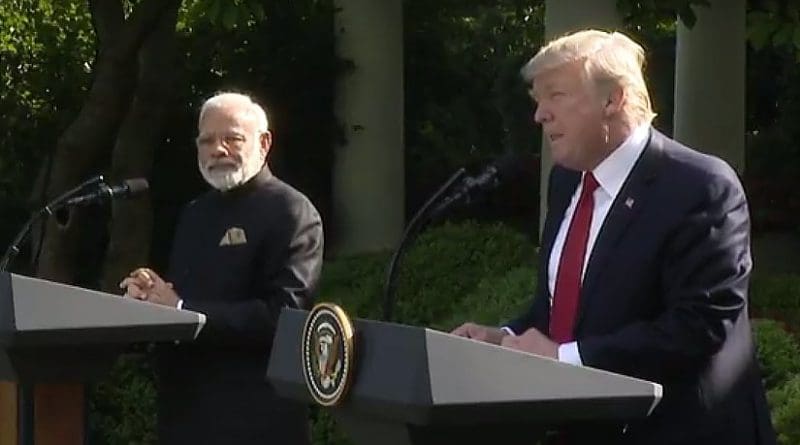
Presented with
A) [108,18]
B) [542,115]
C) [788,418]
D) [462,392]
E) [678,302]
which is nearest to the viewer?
[462,392]

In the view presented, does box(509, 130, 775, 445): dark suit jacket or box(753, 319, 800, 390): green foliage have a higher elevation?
box(509, 130, 775, 445): dark suit jacket

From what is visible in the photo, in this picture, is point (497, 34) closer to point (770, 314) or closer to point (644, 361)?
point (770, 314)

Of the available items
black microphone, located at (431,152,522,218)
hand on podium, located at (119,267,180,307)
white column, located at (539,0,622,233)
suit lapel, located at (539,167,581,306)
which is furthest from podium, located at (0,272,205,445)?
white column, located at (539,0,622,233)

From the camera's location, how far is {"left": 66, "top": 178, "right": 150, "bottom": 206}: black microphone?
4641 mm

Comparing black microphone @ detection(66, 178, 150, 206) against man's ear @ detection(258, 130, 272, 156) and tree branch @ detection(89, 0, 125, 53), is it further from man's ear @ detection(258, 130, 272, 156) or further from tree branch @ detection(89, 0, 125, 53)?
tree branch @ detection(89, 0, 125, 53)

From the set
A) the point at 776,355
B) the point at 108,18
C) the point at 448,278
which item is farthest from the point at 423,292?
the point at 776,355

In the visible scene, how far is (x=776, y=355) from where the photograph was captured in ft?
20.6

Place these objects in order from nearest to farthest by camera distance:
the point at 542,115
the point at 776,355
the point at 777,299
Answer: the point at 542,115, the point at 776,355, the point at 777,299

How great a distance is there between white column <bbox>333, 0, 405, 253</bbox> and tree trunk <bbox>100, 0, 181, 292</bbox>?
229 centimetres

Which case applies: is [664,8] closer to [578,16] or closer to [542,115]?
[578,16]

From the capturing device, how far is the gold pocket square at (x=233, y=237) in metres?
4.60

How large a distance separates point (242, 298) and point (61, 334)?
0.72 metres

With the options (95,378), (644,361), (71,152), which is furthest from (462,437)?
(71,152)

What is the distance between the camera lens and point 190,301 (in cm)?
460
